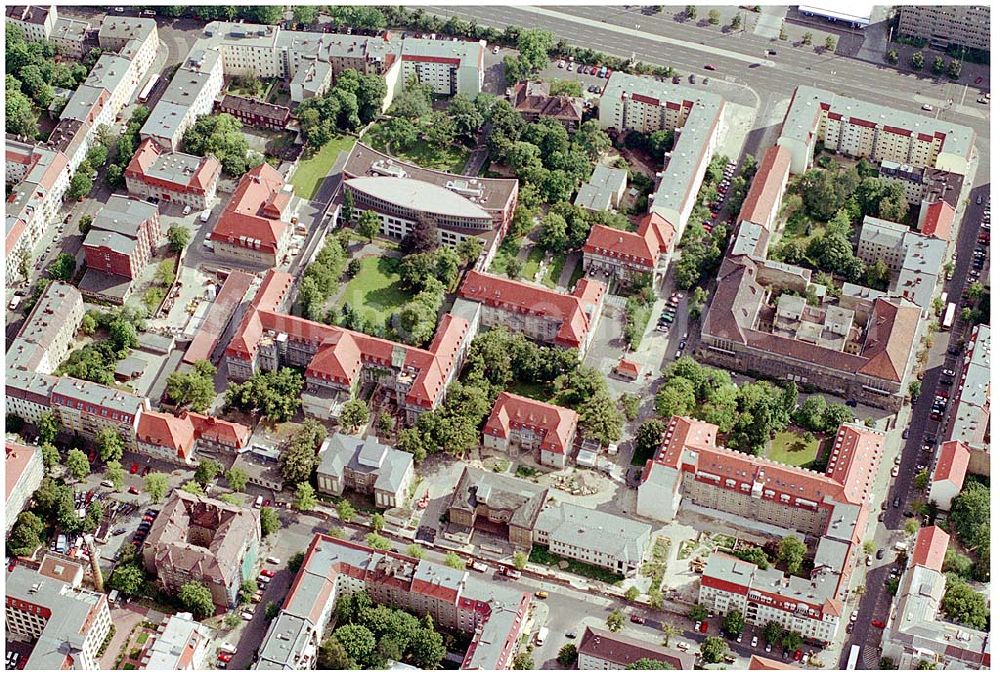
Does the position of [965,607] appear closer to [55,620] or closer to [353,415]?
[353,415]

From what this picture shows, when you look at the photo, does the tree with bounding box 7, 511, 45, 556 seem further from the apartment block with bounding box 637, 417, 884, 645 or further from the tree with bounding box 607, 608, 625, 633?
the apartment block with bounding box 637, 417, 884, 645

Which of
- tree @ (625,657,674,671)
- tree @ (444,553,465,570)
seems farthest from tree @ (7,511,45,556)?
tree @ (625,657,674,671)

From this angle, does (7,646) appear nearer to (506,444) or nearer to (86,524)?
(86,524)

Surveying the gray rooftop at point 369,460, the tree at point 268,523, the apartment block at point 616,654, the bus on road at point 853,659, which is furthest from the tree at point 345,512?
the bus on road at point 853,659

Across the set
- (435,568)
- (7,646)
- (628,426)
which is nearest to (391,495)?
(435,568)

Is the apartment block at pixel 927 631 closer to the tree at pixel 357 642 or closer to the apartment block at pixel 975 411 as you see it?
the apartment block at pixel 975 411

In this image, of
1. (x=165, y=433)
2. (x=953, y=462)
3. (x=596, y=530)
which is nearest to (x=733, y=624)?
(x=596, y=530)
